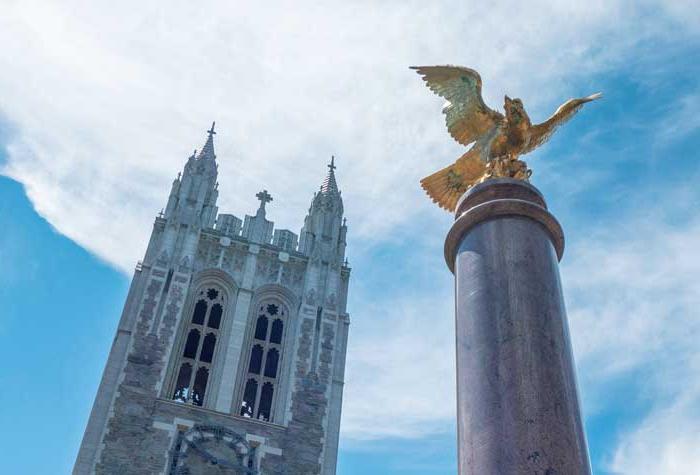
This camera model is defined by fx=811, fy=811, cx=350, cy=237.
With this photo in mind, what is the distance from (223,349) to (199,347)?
3.26 ft

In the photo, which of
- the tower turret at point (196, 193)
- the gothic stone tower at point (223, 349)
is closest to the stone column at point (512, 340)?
the gothic stone tower at point (223, 349)

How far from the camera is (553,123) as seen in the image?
32.9ft

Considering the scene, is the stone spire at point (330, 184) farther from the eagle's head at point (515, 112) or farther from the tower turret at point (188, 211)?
the eagle's head at point (515, 112)

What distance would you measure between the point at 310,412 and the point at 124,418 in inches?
283

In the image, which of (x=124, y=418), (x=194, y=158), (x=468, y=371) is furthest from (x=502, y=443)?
(x=194, y=158)

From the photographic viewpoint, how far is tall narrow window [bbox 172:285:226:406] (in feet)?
106

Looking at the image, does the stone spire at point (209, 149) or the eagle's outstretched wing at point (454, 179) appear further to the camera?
the stone spire at point (209, 149)

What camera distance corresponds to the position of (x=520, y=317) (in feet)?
23.2

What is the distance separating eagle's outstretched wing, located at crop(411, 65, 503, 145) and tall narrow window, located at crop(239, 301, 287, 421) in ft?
76.6

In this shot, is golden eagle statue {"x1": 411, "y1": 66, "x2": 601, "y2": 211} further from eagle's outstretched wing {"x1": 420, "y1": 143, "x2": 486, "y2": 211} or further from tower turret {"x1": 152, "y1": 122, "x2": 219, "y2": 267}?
tower turret {"x1": 152, "y1": 122, "x2": 219, "y2": 267}

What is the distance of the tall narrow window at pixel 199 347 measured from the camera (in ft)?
106

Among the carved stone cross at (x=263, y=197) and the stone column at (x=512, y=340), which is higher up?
the carved stone cross at (x=263, y=197)

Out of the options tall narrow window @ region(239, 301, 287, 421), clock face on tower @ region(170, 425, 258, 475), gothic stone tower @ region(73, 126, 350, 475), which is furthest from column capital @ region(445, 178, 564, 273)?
tall narrow window @ region(239, 301, 287, 421)

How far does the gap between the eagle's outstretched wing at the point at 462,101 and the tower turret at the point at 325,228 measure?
28003mm
